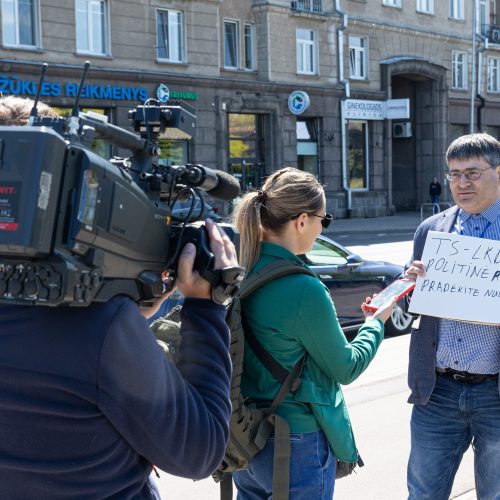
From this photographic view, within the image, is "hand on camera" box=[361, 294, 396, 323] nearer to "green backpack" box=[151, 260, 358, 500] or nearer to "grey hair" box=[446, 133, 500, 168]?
"green backpack" box=[151, 260, 358, 500]

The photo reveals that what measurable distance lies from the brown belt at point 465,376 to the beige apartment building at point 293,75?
18024 mm

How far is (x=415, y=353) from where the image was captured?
3576 millimetres

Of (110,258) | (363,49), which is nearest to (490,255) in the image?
(110,258)

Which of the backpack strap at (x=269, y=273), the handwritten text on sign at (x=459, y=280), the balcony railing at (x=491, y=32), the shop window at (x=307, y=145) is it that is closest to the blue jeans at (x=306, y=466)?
the backpack strap at (x=269, y=273)

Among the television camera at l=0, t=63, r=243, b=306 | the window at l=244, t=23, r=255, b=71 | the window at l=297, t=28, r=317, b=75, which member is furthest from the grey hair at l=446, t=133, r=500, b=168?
the window at l=297, t=28, r=317, b=75

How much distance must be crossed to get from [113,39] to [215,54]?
3.96 metres

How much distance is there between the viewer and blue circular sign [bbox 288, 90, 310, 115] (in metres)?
29.7

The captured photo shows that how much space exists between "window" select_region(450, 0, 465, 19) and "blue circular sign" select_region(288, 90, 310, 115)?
11752 mm

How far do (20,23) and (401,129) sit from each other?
1926cm

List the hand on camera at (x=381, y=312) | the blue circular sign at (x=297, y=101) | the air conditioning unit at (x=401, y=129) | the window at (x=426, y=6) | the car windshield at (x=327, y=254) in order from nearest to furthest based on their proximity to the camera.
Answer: the hand on camera at (x=381, y=312) → the car windshield at (x=327, y=254) → the blue circular sign at (x=297, y=101) → the window at (x=426, y=6) → the air conditioning unit at (x=401, y=129)

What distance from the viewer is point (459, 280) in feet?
11.6

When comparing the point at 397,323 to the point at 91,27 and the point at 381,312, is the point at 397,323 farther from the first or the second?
the point at 91,27

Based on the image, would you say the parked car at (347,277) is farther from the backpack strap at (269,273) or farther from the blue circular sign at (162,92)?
the blue circular sign at (162,92)

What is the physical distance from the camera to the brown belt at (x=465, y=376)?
3.45 m
